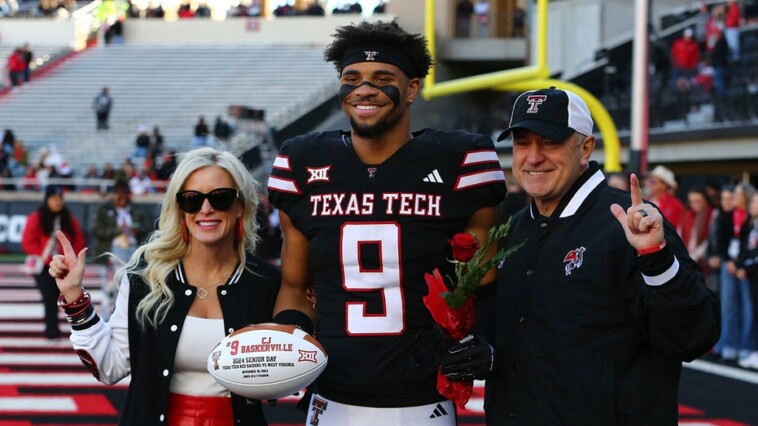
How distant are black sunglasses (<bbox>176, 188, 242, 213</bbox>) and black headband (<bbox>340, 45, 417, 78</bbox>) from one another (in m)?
0.63

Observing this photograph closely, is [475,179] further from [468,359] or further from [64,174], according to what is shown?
[64,174]

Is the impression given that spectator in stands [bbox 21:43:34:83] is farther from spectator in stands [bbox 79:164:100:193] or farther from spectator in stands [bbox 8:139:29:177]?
spectator in stands [bbox 79:164:100:193]

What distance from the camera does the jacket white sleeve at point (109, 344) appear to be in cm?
379

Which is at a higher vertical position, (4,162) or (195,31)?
(195,31)

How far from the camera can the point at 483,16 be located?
28.5 metres

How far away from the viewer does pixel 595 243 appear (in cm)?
333

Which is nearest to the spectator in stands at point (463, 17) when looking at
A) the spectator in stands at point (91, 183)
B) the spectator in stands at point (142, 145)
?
the spectator in stands at point (142, 145)

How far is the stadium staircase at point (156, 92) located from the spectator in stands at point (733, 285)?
685 inches

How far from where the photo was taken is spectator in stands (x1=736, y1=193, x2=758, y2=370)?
9.50 metres

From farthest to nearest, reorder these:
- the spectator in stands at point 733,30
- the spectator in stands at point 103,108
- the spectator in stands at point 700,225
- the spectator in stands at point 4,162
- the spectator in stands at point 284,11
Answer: the spectator in stands at point 284,11 < the spectator in stands at point 103,108 < the spectator in stands at point 4,162 < the spectator in stands at point 733,30 < the spectator in stands at point 700,225

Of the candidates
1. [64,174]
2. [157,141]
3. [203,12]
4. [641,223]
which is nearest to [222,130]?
[157,141]

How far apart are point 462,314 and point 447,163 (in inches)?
23.6

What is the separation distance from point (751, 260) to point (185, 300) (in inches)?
272

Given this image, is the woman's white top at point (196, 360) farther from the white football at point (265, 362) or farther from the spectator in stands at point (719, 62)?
the spectator in stands at point (719, 62)
